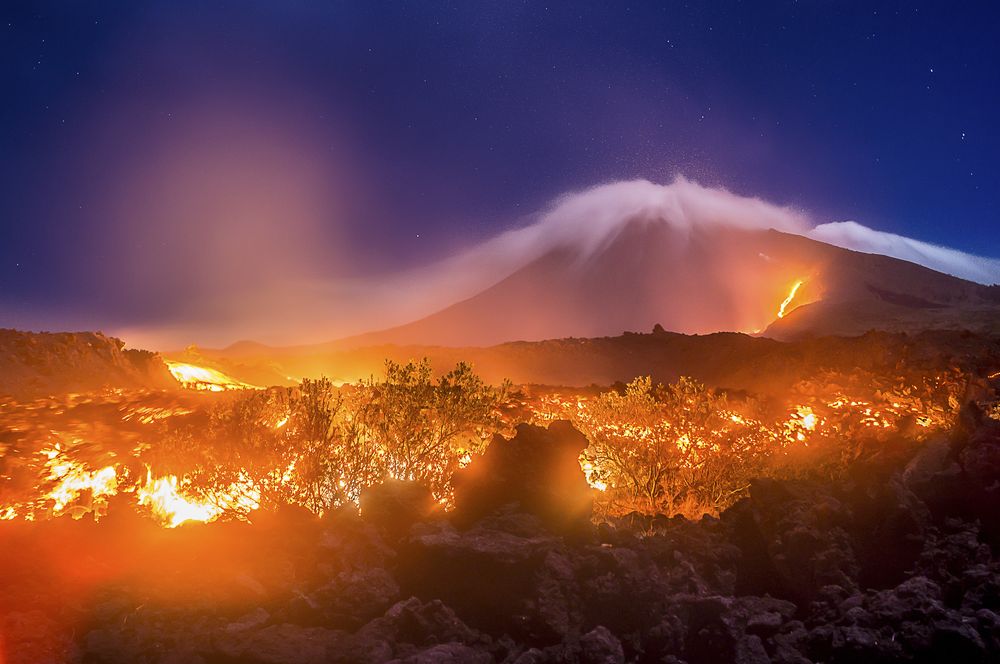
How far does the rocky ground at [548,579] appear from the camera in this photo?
26.9ft

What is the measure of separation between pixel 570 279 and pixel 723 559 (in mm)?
124255

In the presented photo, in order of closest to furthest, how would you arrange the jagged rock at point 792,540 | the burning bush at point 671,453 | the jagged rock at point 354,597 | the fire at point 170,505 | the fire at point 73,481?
the jagged rock at point 354,597
the jagged rock at point 792,540
the fire at point 170,505
the fire at point 73,481
the burning bush at point 671,453

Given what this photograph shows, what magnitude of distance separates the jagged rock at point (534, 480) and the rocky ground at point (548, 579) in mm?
40

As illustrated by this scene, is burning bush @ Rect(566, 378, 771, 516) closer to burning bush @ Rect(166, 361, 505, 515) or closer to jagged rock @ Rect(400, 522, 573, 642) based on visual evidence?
burning bush @ Rect(166, 361, 505, 515)

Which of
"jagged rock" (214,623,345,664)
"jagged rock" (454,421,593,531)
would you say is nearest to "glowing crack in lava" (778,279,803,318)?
"jagged rock" (454,421,593,531)

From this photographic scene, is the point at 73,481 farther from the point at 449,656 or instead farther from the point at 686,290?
the point at 686,290

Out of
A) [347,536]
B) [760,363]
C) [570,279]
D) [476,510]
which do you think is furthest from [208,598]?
[570,279]

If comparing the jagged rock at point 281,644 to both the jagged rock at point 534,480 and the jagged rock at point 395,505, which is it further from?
the jagged rock at point 534,480

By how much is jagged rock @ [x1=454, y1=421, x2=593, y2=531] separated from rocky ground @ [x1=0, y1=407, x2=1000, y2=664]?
40 mm

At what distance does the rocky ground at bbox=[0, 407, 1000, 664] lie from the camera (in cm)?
821

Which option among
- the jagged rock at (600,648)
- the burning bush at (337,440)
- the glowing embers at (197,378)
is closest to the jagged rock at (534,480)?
the burning bush at (337,440)

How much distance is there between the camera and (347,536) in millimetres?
10336

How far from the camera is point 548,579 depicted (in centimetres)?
938

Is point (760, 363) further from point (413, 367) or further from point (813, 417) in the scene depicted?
point (413, 367)
